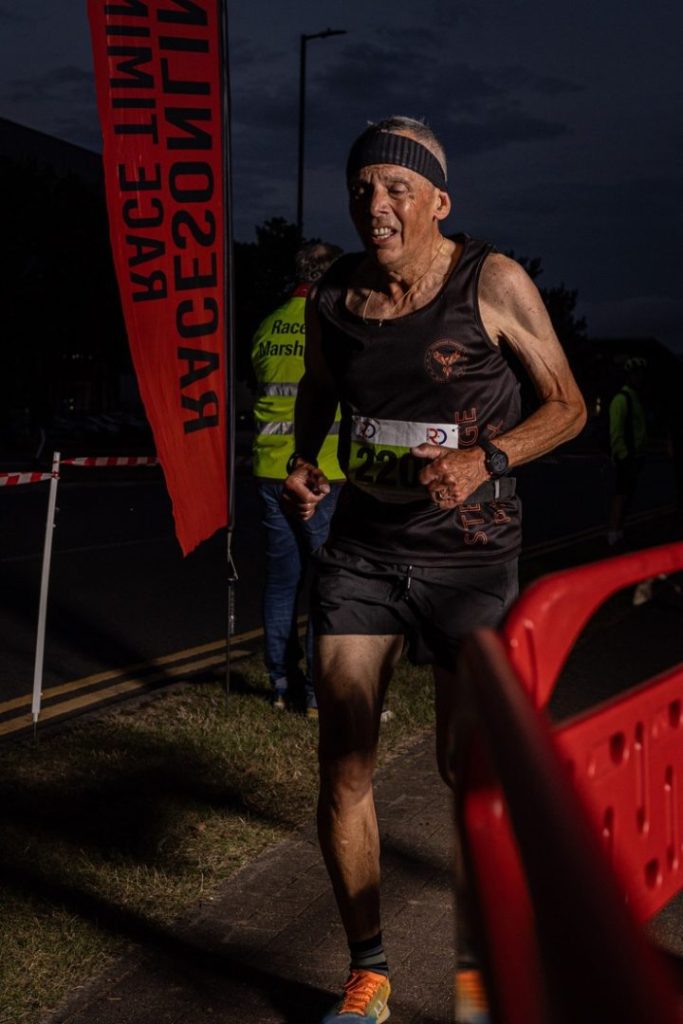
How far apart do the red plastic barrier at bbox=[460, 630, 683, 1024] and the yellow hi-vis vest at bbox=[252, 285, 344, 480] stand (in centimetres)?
496

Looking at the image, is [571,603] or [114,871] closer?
[571,603]

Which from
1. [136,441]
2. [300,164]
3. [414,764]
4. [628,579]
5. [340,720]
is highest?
[300,164]

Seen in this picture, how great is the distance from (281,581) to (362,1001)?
10.7 feet

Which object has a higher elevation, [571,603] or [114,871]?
[571,603]

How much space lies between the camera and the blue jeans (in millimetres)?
6270

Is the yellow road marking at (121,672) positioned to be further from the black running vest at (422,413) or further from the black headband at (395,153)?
the black headband at (395,153)

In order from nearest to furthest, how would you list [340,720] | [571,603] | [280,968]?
[571,603] → [340,720] → [280,968]

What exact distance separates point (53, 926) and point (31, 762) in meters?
1.70

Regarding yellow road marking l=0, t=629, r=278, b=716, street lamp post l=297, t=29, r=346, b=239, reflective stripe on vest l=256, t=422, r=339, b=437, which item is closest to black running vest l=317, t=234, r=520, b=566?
reflective stripe on vest l=256, t=422, r=339, b=437

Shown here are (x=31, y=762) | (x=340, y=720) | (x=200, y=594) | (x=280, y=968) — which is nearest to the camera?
(x=340, y=720)

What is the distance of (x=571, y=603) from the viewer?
6.48 ft

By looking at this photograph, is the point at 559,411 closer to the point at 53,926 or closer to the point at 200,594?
the point at 53,926

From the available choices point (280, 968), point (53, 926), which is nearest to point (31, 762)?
point (53, 926)

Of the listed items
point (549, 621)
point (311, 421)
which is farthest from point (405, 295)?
point (549, 621)
